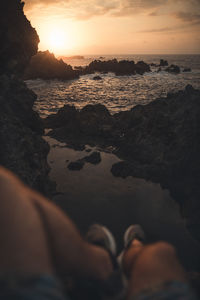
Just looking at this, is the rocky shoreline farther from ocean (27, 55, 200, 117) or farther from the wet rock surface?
the wet rock surface

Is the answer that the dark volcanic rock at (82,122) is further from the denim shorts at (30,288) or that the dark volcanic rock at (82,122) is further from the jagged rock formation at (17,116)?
the denim shorts at (30,288)

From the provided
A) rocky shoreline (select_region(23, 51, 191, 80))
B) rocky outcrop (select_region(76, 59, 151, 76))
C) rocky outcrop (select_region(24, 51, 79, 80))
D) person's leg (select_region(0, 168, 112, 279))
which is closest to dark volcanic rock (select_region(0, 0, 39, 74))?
person's leg (select_region(0, 168, 112, 279))

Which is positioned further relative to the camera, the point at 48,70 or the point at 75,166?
the point at 48,70

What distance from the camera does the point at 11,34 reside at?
588 cm

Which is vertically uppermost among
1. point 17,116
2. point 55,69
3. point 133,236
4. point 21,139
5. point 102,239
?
point 55,69

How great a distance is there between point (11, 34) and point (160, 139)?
5641mm

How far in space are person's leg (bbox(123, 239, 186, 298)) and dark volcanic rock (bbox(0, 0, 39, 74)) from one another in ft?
18.5

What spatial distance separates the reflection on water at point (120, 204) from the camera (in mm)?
3541

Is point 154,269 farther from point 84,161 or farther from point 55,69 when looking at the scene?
point 55,69

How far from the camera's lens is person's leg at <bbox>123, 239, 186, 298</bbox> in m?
1.42

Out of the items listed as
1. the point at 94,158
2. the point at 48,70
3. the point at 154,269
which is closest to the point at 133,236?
the point at 154,269

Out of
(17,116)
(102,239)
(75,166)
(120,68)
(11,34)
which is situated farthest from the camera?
(120,68)

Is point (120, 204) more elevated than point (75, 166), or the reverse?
point (75, 166)

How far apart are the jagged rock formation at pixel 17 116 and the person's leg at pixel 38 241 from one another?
90.4 inches
